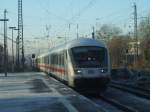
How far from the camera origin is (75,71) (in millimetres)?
27844

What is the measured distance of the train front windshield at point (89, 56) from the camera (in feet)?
91.6

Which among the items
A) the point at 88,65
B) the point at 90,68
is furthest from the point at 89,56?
the point at 90,68

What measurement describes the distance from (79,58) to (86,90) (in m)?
1.99

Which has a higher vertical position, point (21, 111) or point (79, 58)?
point (79, 58)

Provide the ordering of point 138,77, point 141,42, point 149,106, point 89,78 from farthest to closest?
point 141,42 < point 138,77 < point 89,78 < point 149,106

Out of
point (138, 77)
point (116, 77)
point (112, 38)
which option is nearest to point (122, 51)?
point (112, 38)

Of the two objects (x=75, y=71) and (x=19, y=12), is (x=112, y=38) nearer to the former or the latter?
(x=19, y=12)

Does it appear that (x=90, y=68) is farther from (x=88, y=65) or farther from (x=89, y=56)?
(x=89, y=56)

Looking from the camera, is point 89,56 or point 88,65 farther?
point 89,56

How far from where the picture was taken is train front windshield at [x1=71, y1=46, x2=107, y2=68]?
27922 millimetres

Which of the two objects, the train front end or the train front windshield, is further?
the train front windshield

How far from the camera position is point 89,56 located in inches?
1115

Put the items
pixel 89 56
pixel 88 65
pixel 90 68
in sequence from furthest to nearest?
pixel 89 56, pixel 88 65, pixel 90 68

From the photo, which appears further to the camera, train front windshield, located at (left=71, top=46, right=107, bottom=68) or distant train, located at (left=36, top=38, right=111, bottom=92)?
train front windshield, located at (left=71, top=46, right=107, bottom=68)
